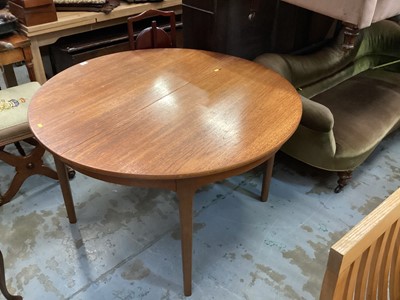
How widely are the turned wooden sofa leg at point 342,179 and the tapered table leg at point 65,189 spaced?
1522mm

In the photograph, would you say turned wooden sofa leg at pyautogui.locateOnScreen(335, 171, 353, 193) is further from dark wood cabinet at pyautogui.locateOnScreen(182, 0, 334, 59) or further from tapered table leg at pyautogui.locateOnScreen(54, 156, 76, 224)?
tapered table leg at pyautogui.locateOnScreen(54, 156, 76, 224)

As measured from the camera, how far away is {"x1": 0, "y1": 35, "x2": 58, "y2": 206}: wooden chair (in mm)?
1938

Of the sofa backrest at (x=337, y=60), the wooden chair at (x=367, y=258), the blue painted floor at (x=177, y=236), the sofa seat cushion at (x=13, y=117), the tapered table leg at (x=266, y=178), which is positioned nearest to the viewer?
the wooden chair at (x=367, y=258)

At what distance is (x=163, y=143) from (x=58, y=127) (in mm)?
422

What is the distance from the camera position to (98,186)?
228 cm

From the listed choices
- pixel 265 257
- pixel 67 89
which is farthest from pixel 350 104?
pixel 67 89

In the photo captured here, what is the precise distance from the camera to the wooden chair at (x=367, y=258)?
72 centimetres

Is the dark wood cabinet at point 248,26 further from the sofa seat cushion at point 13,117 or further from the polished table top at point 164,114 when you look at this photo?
the sofa seat cushion at point 13,117

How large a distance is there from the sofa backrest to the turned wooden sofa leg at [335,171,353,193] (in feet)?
2.02

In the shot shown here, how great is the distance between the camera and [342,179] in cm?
225

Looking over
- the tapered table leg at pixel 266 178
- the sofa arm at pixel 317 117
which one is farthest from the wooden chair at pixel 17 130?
the sofa arm at pixel 317 117

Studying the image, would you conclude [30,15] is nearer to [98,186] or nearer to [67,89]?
[67,89]

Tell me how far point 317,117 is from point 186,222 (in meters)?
0.95

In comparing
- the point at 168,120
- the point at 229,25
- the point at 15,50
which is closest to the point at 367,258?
the point at 168,120
